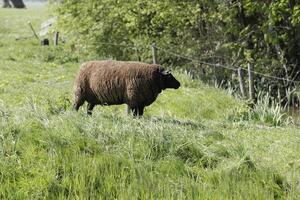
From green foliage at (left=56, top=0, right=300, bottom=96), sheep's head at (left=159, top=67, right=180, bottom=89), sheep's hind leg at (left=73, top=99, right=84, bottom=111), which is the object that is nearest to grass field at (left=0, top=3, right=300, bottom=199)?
sheep's hind leg at (left=73, top=99, right=84, bottom=111)

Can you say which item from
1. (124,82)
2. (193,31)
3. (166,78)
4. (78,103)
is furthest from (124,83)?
(193,31)

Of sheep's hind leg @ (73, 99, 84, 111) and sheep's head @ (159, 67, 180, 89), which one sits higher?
sheep's head @ (159, 67, 180, 89)

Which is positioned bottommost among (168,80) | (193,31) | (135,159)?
(193,31)

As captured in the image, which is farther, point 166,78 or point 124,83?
point 166,78

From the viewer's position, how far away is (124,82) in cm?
1108

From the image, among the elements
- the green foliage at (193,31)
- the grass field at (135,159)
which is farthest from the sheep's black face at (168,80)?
the green foliage at (193,31)

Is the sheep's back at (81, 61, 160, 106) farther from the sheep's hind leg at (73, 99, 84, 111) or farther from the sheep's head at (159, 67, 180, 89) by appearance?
the sheep's hind leg at (73, 99, 84, 111)

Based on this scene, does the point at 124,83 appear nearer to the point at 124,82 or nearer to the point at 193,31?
the point at 124,82

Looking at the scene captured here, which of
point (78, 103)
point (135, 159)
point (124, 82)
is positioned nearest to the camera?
point (135, 159)

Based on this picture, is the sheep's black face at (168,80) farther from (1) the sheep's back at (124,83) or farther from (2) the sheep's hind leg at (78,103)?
(2) the sheep's hind leg at (78,103)

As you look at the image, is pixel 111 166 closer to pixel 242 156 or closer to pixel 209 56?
pixel 242 156

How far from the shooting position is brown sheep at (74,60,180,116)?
11.1 m

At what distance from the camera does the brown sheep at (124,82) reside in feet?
36.3

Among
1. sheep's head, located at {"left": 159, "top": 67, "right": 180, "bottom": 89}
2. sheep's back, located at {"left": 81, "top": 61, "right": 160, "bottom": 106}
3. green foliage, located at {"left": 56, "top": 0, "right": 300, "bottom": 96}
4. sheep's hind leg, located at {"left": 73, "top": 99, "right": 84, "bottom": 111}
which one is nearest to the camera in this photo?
sheep's back, located at {"left": 81, "top": 61, "right": 160, "bottom": 106}
